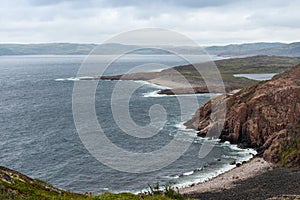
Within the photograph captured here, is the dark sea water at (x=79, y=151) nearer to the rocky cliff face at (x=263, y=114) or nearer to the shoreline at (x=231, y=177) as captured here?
the shoreline at (x=231, y=177)

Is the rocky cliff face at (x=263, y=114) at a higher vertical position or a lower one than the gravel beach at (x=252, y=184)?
higher

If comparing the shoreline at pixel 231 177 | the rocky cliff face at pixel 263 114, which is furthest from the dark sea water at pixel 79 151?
the rocky cliff face at pixel 263 114

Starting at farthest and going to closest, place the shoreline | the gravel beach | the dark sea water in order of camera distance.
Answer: the dark sea water, the shoreline, the gravel beach

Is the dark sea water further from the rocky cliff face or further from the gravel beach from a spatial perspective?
the rocky cliff face

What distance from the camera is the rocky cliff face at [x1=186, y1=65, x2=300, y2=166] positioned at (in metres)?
74.8

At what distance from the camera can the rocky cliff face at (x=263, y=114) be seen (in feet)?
245

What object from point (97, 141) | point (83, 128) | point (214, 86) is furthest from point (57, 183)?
point (214, 86)

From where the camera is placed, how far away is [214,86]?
17125cm

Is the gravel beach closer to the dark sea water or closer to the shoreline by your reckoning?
the shoreline

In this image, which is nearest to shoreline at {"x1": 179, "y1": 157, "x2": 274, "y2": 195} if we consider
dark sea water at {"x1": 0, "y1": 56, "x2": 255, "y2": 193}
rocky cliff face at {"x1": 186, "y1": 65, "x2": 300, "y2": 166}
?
dark sea water at {"x1": 0, "y1": 56, "x2": 255, "y2": 193}

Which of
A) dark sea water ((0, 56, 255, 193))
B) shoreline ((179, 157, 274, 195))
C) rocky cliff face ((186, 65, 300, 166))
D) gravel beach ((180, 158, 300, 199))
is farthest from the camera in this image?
rocky cliff face ((186, 65, 300, 166))

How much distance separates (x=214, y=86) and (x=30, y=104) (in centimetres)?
8577

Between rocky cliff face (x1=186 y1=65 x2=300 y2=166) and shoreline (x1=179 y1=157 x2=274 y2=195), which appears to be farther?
rocky cliff face (x1=186 y1=65 x2=300 y2=166)

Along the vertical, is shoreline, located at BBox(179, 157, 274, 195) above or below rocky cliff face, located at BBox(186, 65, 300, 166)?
below
